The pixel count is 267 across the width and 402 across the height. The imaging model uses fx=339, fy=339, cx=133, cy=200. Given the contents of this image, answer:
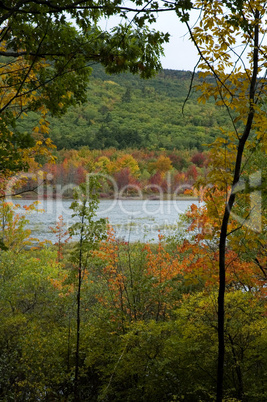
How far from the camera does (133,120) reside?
106125 millimetres

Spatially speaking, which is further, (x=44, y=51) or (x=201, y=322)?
(x=201, y=322)

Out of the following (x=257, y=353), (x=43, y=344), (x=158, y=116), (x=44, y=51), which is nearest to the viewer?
(x=44, y=51)

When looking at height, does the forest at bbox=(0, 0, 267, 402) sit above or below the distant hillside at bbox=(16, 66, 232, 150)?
below

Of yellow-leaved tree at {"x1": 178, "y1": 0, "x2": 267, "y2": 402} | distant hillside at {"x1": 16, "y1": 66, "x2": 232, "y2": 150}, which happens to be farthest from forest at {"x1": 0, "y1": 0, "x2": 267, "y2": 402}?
distant hillside at {"x1": 16, "y1": 66, "x2": 232, "y2": 150}

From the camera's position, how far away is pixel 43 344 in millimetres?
5746

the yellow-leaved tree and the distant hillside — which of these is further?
the distant hillside

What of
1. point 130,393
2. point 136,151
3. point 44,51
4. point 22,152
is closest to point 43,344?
point 130,393

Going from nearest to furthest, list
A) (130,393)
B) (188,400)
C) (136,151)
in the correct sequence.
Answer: (188,400) → (130,393) → (136,151)

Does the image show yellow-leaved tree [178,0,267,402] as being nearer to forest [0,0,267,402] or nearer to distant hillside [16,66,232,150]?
forest [0,0,267,402]

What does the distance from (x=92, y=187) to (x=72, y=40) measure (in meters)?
2.24

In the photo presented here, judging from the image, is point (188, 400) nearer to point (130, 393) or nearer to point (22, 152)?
point (130, 393)

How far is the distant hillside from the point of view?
84188 millimetres

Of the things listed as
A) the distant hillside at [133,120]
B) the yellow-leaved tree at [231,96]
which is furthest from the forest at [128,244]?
the distant hillside at [133,120]

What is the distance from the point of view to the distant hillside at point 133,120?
276 ft
